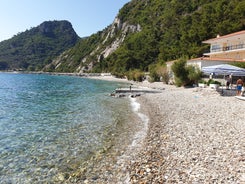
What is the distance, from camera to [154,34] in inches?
3912

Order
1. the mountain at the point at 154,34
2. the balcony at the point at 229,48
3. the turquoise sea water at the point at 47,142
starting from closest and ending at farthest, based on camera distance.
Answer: the turquoise sea water at the point at 47,142 → the balcony at the point at 229,48 → the mountain at the point at 154,34

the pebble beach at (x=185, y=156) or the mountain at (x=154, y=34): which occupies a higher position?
the mountain at (x=154, y=34)

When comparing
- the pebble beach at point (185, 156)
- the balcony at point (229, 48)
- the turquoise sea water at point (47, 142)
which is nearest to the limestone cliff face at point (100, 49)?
the balcony at point (229, 48)

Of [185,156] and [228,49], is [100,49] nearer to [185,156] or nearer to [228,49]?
[228,49]

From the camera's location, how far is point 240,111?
12.9m

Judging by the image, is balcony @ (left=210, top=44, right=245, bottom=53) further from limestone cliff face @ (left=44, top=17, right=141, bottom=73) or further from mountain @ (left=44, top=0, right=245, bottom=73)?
limestone cliff face @ (left=44, top=17, right=141, bottom=73)

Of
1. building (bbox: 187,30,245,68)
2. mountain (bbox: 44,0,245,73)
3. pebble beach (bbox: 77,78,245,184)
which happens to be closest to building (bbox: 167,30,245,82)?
building (bbox: 187,30,245,68)

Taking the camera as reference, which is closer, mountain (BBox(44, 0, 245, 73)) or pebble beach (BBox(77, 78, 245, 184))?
pebble beach (BBox(77, 78, 245, 184))

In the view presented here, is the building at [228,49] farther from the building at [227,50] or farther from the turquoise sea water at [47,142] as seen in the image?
the turquoise sea water at [47,142]

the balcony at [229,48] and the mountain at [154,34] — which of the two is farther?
the mountain at [154,34]

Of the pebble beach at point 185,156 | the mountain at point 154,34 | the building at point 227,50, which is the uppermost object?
the mountain at point 154,34

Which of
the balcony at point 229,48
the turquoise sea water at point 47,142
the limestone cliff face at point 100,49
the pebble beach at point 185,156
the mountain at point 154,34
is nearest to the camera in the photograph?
the pebble beach at point 185,156

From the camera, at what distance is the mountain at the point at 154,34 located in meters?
59.2

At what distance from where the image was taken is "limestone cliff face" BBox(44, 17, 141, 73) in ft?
448
